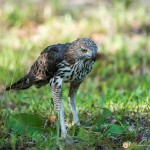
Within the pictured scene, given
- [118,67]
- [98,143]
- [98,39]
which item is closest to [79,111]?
[98,143]

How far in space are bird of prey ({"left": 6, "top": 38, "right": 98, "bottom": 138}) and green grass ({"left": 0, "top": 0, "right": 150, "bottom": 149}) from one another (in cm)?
25

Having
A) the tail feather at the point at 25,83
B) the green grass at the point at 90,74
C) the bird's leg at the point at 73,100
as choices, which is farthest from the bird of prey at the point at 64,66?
the green grass at the point at 90,74

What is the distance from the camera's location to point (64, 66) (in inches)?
211

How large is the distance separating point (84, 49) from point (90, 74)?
450 centimetres

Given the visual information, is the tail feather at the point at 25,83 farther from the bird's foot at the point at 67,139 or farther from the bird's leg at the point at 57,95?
the bird's foot at the point at 67,139

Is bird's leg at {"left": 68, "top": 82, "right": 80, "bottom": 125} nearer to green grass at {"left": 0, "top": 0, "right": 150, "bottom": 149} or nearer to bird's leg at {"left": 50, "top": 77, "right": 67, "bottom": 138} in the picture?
green grass at {"left": 0, "top": 0, "right": 150, "bottom": 149}

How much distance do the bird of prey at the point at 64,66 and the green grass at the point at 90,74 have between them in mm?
252

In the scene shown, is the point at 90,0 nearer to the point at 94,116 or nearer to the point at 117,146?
the point at 94,116

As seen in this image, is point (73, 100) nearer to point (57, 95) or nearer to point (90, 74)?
point (57, 95)

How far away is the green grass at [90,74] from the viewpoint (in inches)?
213

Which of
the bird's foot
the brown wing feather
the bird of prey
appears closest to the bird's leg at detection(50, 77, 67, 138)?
the bird of prey

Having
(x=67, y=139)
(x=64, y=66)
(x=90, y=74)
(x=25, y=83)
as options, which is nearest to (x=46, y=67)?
(x=64, y=66)

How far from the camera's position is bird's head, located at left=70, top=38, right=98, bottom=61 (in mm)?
5137

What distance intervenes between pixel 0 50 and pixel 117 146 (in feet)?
18.0
